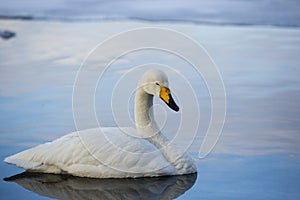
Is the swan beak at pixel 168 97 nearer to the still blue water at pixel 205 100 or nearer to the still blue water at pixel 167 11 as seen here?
the still blue water at pixel 205 100

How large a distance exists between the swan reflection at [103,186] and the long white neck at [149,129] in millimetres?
173

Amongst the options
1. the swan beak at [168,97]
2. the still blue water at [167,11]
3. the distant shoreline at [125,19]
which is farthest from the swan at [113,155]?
the still blue water at [167,11]

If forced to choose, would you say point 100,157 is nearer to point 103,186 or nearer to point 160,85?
point 103,186

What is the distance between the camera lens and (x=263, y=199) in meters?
4.54

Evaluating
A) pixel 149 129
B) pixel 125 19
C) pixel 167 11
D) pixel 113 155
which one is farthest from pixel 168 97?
pixel 167 11

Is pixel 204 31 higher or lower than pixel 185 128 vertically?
higher

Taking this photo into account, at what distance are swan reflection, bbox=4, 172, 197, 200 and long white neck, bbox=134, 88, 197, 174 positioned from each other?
173 millimetres

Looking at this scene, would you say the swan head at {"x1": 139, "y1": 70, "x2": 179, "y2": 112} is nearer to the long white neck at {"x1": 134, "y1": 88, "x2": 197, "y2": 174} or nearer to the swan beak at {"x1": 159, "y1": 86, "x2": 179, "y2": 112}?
the swan beak at {"x1": 159, "y1": 86, "x2": 179, "y2": 112}

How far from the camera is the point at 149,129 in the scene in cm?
526

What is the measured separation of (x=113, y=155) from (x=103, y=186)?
0.74ft

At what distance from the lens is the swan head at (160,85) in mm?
5059

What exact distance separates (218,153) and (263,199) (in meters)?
0.93

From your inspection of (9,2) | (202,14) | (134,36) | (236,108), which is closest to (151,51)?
(134,36)

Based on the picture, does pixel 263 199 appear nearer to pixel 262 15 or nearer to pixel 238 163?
pixel 238 163
